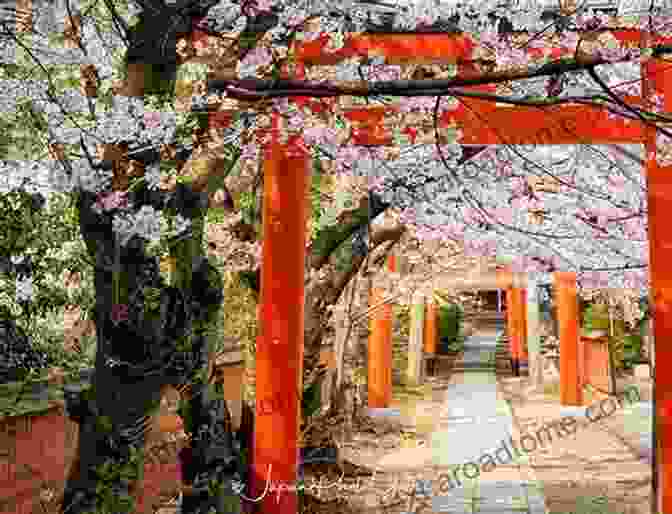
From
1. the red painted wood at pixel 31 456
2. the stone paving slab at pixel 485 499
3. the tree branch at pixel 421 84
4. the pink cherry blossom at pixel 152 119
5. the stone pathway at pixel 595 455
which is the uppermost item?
the pink cherry blossom at pixel 152 119

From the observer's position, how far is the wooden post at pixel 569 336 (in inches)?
559

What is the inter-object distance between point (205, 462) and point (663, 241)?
12.6 feet

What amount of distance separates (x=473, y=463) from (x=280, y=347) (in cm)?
474

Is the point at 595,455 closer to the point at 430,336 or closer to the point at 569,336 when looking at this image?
the point at 569,336

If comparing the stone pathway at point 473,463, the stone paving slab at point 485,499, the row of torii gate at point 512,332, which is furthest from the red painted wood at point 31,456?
the row of torii gate at point 512,332

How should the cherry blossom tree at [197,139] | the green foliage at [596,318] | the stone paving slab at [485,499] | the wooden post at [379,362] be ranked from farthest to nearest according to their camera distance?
the green foliage at [596,318] < the wooden post at [379,362] < the stone paving slab at [485,499] < the cherry blossom tree at [197,139]

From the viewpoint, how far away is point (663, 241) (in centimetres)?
616

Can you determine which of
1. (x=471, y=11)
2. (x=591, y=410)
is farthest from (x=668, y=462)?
(x=591, y=410)

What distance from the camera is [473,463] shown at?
9.94 meters

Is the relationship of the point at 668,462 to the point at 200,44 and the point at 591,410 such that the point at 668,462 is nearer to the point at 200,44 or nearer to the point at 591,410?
the point at 200,44

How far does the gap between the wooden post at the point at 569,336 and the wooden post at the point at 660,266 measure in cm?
801

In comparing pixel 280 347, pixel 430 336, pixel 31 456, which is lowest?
pixel 31 456

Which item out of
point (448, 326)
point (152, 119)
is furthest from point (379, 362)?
point (448, 326)

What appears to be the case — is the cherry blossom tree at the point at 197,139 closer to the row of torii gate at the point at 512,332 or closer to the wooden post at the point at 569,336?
the row of torii gate at the point at 512,332
